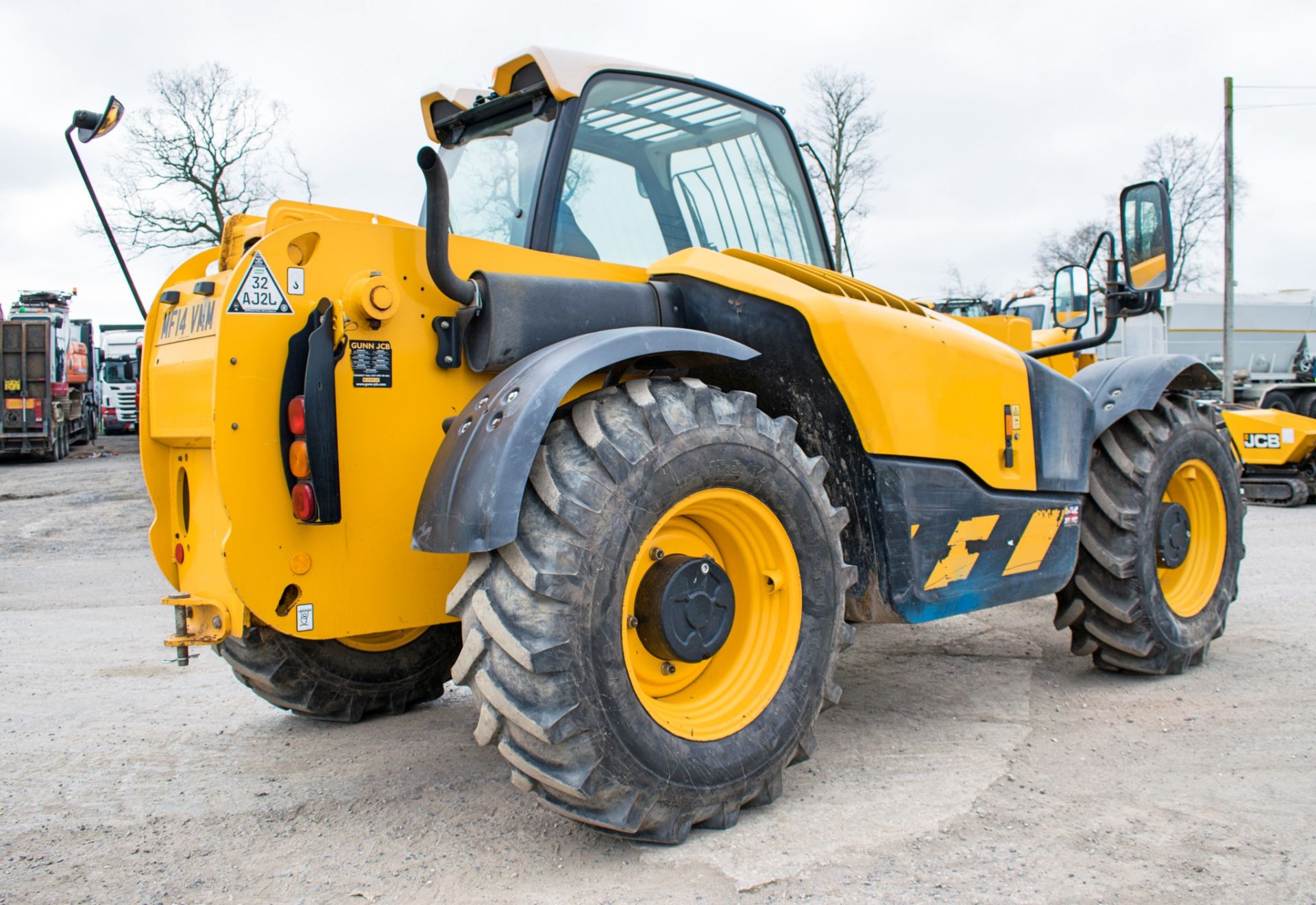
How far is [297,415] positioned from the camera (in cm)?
290

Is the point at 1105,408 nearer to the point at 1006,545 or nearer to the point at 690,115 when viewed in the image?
the point at 1006,545

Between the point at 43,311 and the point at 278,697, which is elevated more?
A: the point at 43,311

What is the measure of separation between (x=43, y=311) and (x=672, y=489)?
26999 millimetres

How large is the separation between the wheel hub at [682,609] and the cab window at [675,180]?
1258 millimetres

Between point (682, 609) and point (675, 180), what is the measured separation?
74.1 inches

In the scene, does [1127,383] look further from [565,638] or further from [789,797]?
[565,638]

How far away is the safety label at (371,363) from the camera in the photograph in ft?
9.73

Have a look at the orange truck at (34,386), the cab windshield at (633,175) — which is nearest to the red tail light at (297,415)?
the cab windshield at (633,175)

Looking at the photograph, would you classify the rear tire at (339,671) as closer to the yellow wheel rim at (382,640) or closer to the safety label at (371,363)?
the yellow wheel rim at (382,640)

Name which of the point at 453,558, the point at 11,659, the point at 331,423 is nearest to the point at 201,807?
the point at 453,558

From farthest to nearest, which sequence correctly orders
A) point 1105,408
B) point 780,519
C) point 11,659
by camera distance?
point 11,659 → point 1105,408 → point 780,519

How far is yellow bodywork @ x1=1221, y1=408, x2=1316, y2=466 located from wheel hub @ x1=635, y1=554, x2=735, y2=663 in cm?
1070

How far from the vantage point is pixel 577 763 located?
2.64m

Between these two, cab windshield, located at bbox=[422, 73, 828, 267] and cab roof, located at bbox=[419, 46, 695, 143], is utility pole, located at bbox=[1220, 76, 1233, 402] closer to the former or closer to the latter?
cab windshield, located at bbox=[422, 73, 828, 267]
